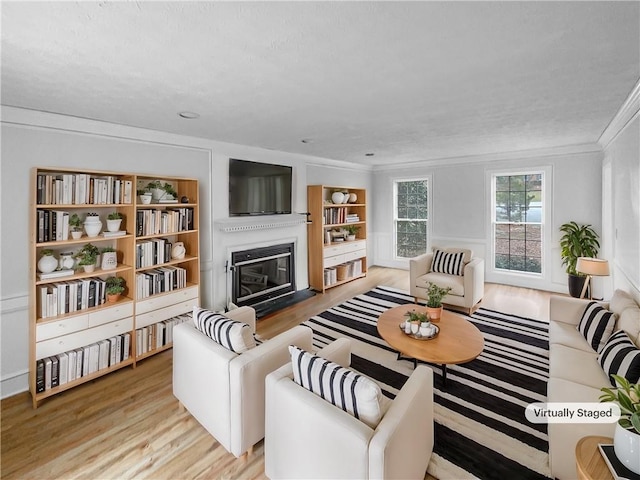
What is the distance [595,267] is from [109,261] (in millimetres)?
5148

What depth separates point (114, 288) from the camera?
2.93 metres

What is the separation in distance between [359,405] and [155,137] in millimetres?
3402

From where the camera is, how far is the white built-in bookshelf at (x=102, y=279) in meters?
2.50

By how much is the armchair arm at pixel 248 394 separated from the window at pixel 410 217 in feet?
17.9

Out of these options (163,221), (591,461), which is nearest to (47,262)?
(163,221)

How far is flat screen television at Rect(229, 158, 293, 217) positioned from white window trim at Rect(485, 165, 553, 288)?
12.2 ft

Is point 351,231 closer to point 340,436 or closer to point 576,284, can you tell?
point 576,284

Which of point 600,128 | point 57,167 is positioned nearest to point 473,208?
point 600,128

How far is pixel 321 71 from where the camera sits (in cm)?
193

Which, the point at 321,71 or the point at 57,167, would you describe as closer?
the point at 321,71

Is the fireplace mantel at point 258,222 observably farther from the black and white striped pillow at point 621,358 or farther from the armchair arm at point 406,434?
the black and white striped pillow at point 621,358

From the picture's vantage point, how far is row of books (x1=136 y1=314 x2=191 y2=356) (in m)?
3.05

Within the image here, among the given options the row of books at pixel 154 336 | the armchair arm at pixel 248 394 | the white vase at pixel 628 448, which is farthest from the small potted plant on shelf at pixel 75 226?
the white vase at pixel 628 448

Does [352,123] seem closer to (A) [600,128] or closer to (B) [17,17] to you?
(B) [17,17]
